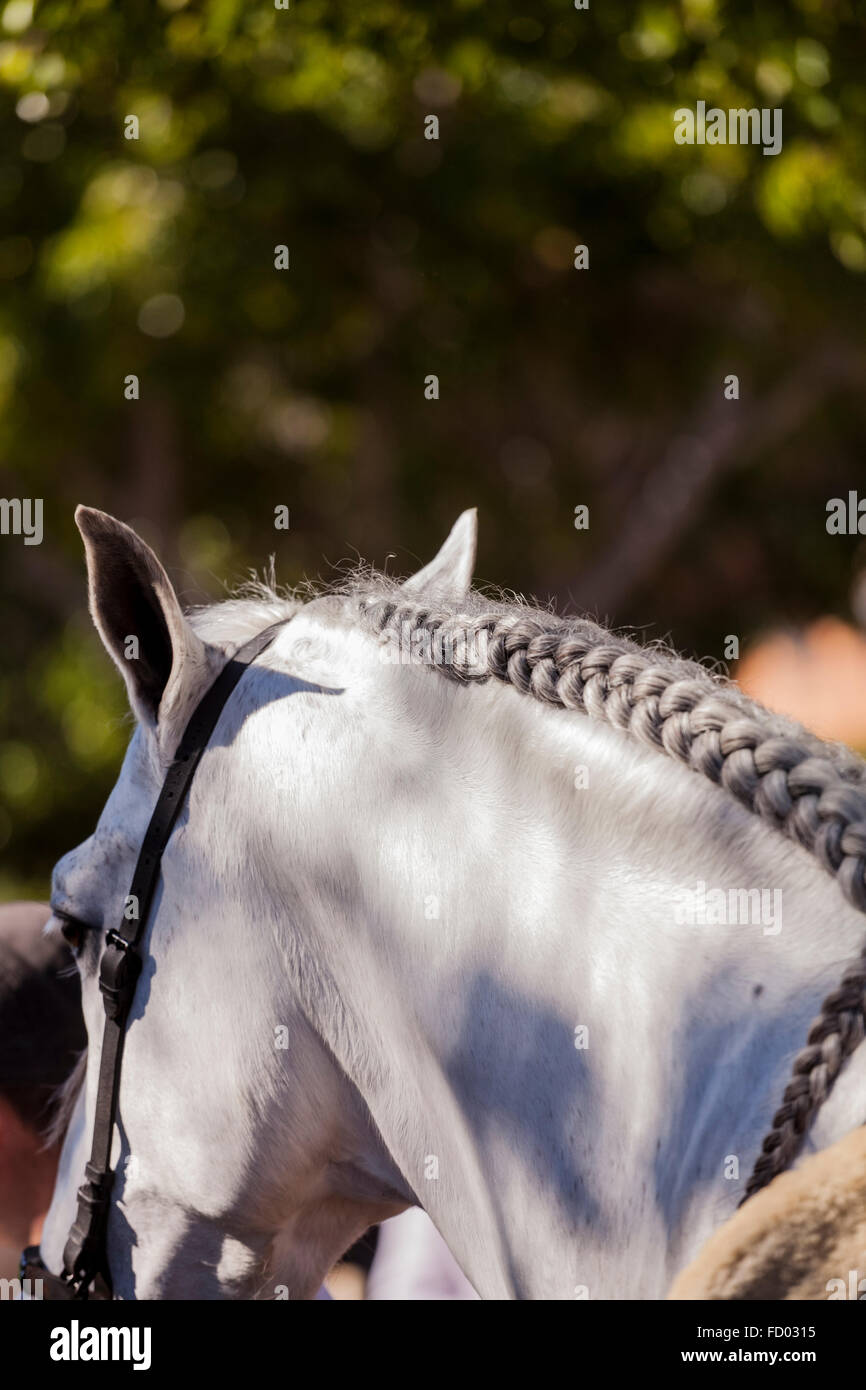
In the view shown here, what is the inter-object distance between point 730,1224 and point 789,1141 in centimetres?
9

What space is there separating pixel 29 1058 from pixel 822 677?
14.9 m

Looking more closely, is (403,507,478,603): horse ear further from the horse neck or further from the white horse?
the horse neck

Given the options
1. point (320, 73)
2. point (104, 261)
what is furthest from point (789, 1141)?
point (104, 261)

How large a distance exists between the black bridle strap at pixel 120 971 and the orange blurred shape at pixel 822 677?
12548 millimetres

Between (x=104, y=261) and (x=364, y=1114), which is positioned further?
(x=104, y=261)

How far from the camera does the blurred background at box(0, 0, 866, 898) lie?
13.7 feet

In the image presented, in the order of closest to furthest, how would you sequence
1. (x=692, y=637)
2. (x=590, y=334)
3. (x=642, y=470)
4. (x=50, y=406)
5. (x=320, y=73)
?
(x=320, y=73) < (x=50, y=406) < (x=590, y=334) < (x=642, y=470) < (x=692, y=637)

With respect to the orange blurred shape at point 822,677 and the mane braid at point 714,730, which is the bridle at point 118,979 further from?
the orange blurred shape at point 822,677

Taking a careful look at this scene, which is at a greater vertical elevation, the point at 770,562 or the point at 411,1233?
the point at 770,562

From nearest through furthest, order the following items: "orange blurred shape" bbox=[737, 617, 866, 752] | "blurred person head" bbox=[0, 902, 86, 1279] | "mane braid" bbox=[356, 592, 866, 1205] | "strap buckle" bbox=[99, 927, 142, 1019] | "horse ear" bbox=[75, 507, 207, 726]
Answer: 1. "mane braid" bbox=[356, 592, 866, 1205]
2. "horse ear" bbox=[75, 507, 207, 726]
3. "strap buckle" bbox=[99, 927, 142, 1019]
4. "blurred person head" bbox=[0, 902, 86, 1279]
5. "orange blurred shape" bbox=[737, 617, 866, 752]

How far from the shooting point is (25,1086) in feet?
8.34

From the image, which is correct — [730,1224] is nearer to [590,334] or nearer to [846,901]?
[846,901]

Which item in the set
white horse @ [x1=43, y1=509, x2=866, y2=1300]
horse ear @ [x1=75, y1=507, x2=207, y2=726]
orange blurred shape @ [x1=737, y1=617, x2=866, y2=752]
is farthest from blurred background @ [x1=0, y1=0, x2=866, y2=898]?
orange blurred shape @ [x1=737, y1=617, x2=866, y2=752]

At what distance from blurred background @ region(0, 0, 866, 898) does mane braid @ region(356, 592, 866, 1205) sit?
2.92 metres
